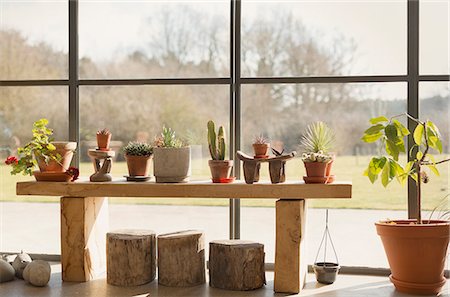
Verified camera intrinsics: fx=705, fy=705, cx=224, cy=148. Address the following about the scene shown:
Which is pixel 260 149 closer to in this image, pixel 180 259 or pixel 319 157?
pixel 319 157

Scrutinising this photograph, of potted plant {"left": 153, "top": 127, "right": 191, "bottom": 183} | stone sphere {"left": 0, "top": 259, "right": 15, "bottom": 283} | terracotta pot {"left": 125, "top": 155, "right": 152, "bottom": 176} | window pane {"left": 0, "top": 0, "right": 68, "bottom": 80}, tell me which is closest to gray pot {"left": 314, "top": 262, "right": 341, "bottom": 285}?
potted plant {"left": 153, "top": 127, "right": 191, "bottom": 183}

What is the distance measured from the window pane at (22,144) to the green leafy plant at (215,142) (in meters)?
1.37

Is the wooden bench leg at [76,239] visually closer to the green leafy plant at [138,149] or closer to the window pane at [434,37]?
the green leafy plant at [138,149]

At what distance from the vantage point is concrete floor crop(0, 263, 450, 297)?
180 inches

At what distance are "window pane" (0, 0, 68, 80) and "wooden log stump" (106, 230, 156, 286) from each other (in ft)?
5.27

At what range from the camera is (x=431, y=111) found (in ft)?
16.9

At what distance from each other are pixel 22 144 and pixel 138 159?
125cm

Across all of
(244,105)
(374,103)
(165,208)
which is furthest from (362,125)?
(165,208)

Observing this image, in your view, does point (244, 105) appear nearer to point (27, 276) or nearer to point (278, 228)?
point (278, 228)

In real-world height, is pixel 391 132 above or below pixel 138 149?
above

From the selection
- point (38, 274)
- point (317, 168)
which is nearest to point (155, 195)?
point (38, 274)

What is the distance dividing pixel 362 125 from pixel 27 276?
8.72 feet

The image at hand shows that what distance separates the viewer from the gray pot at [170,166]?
193 inches

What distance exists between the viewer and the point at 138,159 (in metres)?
5.02
